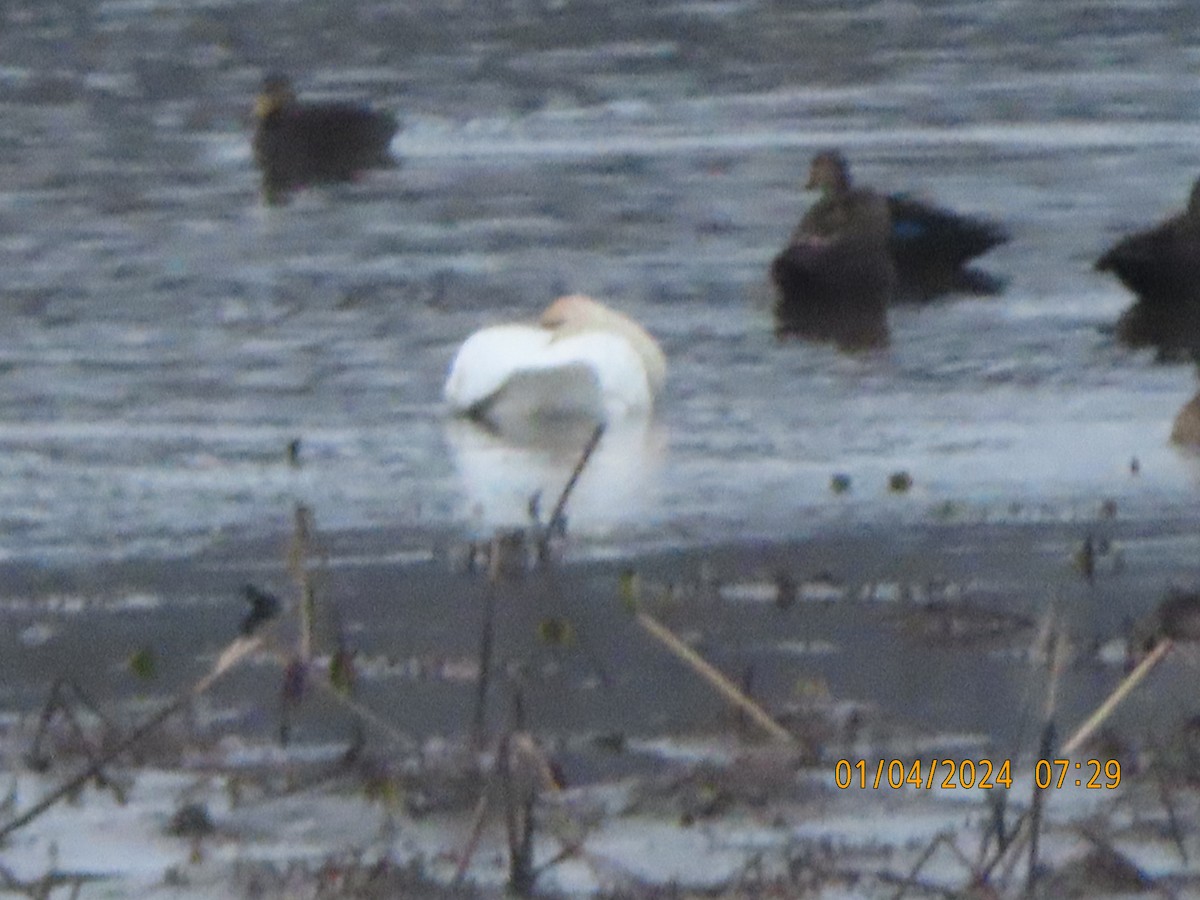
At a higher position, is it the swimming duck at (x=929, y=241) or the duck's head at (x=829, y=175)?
the duck's head at (x=829, y=175)

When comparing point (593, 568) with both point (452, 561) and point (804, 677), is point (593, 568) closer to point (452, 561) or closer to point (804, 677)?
point (452, 561)

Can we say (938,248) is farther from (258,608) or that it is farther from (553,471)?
(258,608)

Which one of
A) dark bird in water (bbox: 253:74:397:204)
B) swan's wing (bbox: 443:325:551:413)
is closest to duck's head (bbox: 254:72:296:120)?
dark bird in water (bbox: 253:74:397:204)

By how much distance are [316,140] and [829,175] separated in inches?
230

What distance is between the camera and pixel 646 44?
2670 cm

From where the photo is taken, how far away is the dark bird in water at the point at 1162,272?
13422 millimetres

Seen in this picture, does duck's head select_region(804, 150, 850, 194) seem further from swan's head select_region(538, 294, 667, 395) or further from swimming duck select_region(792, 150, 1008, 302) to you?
swan's head select_region(538, 294, 667, 395)

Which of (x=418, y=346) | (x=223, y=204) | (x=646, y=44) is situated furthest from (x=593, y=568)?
(x=646, y=44)

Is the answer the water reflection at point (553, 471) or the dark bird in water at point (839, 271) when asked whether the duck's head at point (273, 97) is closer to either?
the dark bird in water at point (839, 271)

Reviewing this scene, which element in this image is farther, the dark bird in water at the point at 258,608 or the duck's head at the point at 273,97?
the duck's head at the point at 273,97

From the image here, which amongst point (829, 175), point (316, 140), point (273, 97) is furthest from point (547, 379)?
point (273, 97)
